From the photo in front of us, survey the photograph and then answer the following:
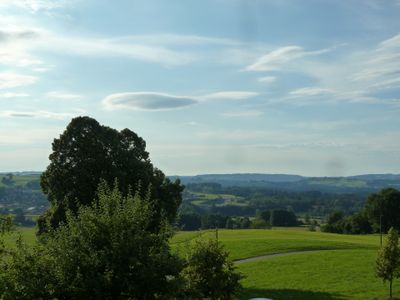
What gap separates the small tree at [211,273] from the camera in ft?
77.3

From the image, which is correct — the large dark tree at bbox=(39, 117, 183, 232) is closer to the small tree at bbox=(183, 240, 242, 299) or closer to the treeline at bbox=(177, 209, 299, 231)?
the small tree at bbox=(183, 240, 242, 299)

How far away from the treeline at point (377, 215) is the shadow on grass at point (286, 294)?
7135 centimetres

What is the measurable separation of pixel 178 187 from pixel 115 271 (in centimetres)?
2965

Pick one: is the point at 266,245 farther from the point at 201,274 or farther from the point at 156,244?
the point at 156,244

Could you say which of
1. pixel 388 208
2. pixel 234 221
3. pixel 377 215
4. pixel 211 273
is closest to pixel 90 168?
pixel 211 273

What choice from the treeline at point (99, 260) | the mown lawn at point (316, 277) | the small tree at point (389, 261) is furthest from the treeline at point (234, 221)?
the treeline at point (99, 260)

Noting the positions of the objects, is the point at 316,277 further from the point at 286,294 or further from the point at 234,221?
the point at 234,221

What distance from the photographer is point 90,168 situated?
1574 inches

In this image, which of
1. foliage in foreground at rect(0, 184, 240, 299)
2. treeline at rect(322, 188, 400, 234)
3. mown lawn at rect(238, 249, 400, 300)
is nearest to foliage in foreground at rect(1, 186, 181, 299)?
foliage in foreground at rect(0, 184, 240, 299)

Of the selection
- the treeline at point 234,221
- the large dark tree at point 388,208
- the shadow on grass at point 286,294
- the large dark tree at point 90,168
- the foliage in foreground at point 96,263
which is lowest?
the treeline at point 234,221

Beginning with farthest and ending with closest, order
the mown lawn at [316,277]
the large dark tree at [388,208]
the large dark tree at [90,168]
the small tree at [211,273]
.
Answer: the large dark tree at [388,208]
the mown lawn at [316,277]
the large dark tree at [90,168]
the small tree at [211,273]

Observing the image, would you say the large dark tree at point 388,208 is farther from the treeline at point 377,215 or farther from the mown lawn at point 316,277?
the mown lawn at point 316,277

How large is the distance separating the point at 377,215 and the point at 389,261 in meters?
83.5

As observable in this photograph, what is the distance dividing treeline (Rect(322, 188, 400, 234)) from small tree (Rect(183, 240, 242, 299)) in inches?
3557
